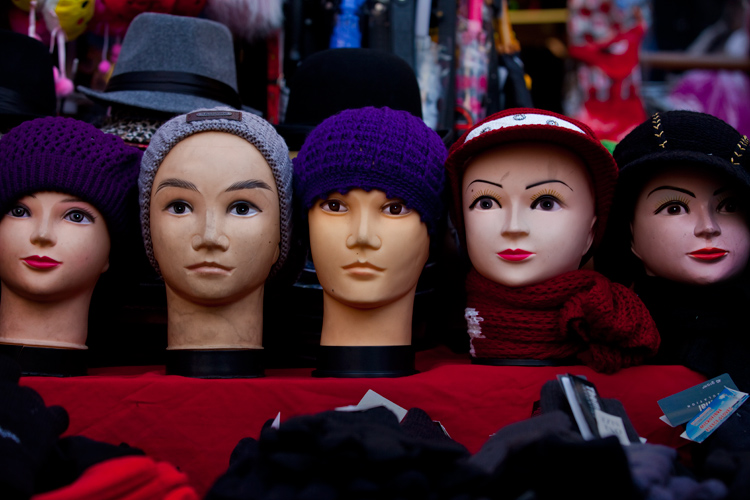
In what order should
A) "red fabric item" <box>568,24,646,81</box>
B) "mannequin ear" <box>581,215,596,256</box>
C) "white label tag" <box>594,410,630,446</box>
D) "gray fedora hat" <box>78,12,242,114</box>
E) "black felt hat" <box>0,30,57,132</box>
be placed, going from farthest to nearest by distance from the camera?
"red fabric item" <box>568,24,646,81</box> < "gray fedora hat" <box>78,12,242,114</box> < "black felt hat" <box>0,30,57,132</box> < "mannequin ear" <box>581,215,596,256</box> < "white label tag" <box>594,410,630,446</box>

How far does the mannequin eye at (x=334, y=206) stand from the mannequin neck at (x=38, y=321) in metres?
0.77

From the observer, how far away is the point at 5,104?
2.26m

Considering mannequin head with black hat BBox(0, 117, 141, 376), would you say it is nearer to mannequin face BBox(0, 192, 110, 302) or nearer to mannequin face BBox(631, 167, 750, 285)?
mannequin face BBox(0, 192, 110, 302)

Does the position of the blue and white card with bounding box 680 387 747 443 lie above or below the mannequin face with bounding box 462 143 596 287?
below

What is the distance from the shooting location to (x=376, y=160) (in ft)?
6.44

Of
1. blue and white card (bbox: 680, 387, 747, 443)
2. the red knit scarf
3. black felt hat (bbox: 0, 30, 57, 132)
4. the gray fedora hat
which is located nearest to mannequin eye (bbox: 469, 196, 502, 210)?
the red knit scarf

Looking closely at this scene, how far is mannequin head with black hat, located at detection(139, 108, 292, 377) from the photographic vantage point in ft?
6.31

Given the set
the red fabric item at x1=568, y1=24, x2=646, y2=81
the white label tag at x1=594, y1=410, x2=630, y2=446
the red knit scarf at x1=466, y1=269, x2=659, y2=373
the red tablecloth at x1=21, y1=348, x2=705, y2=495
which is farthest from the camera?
the red fabric item at x1=568, y1=24, x2=646, y2=81

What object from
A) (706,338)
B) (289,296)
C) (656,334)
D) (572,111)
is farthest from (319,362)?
(572,111)

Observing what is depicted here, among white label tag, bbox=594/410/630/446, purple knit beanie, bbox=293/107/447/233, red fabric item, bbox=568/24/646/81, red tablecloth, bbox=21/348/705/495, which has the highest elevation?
red fabric item, bbox=568/24/646/81

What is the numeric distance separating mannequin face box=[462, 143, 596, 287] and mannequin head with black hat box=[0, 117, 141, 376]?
1.08 m

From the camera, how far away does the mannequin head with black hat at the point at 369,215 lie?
195 centimetres

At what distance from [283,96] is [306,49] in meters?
0.23

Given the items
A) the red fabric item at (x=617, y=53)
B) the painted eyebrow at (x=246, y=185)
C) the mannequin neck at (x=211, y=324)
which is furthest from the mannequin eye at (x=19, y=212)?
the red fabric item at (x=617, y=53)
